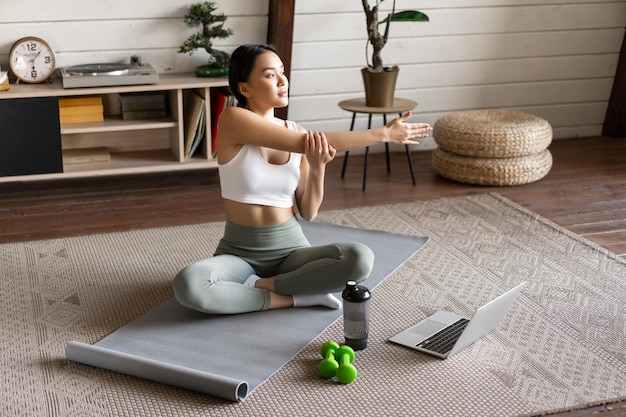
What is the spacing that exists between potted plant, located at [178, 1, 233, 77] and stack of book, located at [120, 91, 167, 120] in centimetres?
21

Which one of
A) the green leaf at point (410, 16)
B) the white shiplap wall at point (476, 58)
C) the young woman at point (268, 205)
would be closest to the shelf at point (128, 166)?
the white shiplap wall at point (476, 58)

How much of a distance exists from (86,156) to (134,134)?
11.5 inches

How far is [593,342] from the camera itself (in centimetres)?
226

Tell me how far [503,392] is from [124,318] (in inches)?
42.3

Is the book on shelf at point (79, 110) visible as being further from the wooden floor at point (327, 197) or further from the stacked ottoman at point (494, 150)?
the stacked ottoman at point (494, 150)

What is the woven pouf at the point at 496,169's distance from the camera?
3.65 m

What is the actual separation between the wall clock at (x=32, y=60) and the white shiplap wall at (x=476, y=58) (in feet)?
3.62

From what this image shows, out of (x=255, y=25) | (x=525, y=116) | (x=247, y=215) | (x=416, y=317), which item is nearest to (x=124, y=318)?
(x=247, y=215)

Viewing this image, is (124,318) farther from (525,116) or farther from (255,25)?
(525,116)

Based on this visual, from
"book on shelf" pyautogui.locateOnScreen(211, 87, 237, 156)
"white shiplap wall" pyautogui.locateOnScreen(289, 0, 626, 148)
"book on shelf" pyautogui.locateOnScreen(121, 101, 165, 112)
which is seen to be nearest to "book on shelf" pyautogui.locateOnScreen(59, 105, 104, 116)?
"book on shelf" pyautogui.locateOnScreen(121, 101, 165, 112)

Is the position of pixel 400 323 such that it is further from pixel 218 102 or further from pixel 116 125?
pixel 116 125

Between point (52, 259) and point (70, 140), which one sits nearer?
point (52, 259)

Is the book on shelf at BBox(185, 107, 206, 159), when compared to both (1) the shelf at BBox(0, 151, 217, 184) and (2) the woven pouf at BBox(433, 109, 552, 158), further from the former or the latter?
(2) the woven pouf at BBox(433, 109, 552, 158)

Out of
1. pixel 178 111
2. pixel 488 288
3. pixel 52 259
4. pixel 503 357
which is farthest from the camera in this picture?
pixel 178 111
